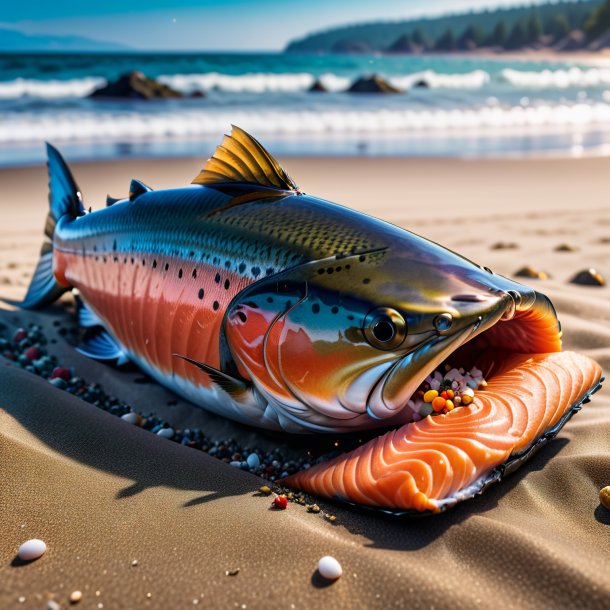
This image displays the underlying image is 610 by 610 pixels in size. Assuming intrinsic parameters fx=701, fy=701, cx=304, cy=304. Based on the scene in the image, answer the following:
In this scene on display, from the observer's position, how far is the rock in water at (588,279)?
5066 mm

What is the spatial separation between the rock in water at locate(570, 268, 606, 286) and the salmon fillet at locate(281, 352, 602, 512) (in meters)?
2.60

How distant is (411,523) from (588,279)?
11.3 feet

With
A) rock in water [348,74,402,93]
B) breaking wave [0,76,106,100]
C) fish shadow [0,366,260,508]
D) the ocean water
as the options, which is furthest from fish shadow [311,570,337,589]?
rock in water [348,74,402,93]

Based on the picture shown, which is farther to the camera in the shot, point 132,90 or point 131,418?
point 132,90

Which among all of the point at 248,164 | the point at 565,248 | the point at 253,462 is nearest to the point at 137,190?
the point at 248,164

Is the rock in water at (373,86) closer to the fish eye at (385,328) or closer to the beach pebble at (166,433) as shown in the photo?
the beach pebble at (166,433)

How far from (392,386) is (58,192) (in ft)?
8.14

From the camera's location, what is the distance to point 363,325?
228 cm

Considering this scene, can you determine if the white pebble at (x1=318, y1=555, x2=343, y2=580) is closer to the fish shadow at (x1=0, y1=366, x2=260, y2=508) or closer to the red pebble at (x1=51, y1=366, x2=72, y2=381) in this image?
the fish shadow at (x1=0, y1=366, x2=260, y2=508)

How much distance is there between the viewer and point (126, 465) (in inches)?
104

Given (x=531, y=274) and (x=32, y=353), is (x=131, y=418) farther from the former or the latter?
(x=531, y=274)

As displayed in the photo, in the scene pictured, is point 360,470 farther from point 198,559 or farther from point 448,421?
point 198,559

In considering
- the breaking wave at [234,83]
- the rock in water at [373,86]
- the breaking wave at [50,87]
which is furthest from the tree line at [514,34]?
the breaking wave at [50,87]

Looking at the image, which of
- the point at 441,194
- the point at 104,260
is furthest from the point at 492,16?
the point at 104,260
